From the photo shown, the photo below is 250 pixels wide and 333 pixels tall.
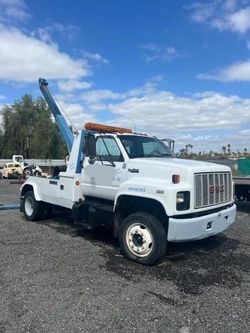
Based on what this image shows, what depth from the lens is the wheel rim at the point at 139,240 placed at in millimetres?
6055

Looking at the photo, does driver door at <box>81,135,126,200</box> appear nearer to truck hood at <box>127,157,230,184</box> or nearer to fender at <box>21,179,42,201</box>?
truck hood at <box>127,157,230,184</box>

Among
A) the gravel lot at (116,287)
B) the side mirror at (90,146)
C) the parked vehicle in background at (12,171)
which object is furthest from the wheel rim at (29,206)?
the parked vehicle in background at (12,171)

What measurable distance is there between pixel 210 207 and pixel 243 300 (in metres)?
1.92

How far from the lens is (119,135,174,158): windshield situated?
281 inches

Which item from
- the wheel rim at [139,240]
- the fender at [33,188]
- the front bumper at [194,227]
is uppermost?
the fender at [33,188]

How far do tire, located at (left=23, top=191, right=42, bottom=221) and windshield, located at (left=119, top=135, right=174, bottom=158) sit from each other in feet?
11.7

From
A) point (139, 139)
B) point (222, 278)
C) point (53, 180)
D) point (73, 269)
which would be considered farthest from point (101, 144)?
point (222, 278)

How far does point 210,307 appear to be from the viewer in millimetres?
4488

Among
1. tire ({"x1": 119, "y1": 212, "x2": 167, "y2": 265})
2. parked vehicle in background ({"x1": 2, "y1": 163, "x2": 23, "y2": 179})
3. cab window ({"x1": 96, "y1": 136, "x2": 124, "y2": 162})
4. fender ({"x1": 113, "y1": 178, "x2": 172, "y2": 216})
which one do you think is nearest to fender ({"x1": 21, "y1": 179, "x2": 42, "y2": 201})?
cab window ({"x1": 96, "y1": 136, "x2": 124, "y2": 162})

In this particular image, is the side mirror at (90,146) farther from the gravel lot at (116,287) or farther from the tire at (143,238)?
the gravel lot at (116,287)

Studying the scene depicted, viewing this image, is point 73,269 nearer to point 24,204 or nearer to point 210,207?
point 210,207

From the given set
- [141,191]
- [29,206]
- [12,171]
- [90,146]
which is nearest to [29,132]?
[12,171]

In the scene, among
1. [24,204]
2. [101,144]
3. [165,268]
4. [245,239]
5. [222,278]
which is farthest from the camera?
[24,204]

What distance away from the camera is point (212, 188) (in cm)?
639
